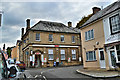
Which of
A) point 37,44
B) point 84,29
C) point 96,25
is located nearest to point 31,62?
point 37,44

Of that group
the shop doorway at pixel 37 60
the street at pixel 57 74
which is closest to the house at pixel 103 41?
the street at pixel 57 74

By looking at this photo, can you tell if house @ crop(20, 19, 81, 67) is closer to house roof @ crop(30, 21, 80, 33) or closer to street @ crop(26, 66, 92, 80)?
house roof @ crop(30, 21, 80, 33)

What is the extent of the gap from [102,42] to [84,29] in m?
4.33

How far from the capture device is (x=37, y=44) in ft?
97.7

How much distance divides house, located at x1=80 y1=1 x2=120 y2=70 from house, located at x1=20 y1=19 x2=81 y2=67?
12.6 meters

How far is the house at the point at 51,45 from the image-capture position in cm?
2941

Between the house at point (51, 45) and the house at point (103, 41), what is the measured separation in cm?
1261

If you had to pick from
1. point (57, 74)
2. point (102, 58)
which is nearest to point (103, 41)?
point (102, 58)

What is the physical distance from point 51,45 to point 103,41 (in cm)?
1669

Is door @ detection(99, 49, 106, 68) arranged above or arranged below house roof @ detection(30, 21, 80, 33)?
below

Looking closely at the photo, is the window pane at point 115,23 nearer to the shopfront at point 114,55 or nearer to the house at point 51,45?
the shopfront at point 114,55

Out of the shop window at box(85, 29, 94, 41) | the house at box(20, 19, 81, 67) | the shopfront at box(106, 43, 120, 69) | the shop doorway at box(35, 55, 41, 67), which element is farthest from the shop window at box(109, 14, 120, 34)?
the shop doorway at box(35, 55, 41, 67)

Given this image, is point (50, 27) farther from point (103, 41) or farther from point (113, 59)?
point (113, 59)

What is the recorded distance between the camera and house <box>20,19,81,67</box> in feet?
96.5
